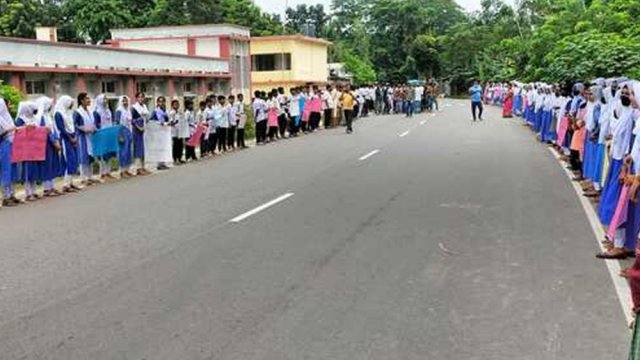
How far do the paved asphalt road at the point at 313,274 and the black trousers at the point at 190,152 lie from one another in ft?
19.0

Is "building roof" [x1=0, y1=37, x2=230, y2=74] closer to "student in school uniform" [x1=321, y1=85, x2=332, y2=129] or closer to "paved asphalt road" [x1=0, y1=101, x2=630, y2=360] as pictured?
"student in school uniform" [x1=321, y1=85, x2=332, y2=129]

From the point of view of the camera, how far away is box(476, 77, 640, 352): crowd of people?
827cm

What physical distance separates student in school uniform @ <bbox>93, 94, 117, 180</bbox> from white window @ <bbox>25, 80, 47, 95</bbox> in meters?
11.8

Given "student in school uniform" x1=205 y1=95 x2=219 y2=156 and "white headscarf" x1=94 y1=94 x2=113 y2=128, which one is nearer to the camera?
"white headscarf" x1=94 y1=94 x2=113 y2=128

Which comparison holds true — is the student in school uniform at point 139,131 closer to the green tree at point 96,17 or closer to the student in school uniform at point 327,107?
the student in school uniform at point 327,107

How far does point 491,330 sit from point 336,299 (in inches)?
56.2

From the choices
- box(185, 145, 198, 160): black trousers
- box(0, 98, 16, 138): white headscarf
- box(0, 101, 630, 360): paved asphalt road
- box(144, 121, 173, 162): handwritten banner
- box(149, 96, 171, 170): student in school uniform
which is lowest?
box(185, 145, 198, 160): black trousers

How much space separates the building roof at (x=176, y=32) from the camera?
49.0m

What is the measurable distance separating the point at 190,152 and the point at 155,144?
7.00ft

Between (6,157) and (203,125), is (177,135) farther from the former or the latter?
(6,157)

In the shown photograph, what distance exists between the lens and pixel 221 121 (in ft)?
73.6

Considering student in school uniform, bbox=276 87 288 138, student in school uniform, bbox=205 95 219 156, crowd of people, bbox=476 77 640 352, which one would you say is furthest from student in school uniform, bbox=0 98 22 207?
student in school uniform, bbox=276 87 288 138

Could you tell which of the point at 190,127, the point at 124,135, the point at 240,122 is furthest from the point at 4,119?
the point at 240,122

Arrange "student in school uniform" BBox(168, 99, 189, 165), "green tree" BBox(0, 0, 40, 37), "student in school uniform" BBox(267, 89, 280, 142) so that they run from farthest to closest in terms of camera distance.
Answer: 1. "green tree" BBox(0, 0, 40, 37)
2. "student in school uniform" BBox(267, 89, 280, 142)
3. "student in school uniform" BBox(168, 99, 189, 165)
